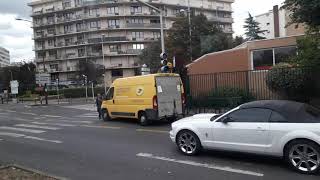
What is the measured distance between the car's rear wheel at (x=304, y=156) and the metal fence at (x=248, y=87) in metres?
11.9

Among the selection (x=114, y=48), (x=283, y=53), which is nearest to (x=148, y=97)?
(x=283, y=53)

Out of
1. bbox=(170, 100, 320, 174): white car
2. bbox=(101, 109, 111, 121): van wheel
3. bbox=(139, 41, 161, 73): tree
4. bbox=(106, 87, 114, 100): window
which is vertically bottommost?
bbox=(101, 109, 111, 121): van wheel

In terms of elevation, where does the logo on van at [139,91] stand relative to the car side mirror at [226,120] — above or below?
above

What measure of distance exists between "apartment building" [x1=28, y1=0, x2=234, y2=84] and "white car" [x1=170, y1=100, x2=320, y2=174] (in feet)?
259

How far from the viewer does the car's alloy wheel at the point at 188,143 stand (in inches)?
399

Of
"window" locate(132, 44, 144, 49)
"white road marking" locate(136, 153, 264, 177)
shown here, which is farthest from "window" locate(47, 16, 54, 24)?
"white road marking" locate(136, 153, 264, 177)

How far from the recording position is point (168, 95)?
723 inches

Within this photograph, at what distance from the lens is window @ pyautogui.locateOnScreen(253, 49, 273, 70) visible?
25109 mm

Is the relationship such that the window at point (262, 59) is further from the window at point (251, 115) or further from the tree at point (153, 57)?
the tree at point (153, 57)

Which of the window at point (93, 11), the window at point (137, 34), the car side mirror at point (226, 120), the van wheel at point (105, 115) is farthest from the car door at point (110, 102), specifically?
the window at point (93, 11)

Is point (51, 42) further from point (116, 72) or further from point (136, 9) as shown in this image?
point (136, 9)

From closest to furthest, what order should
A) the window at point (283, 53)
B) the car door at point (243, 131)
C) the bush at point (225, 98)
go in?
the car door at point (243, 131), the bush at point (225, 98), the window at point (283, 53)

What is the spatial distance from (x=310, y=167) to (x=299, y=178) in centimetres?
46

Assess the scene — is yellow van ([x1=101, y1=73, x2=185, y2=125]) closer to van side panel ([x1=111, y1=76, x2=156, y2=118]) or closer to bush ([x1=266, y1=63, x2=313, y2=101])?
van side panel ([x1=111, y1=76, x2=156, y2=118])
